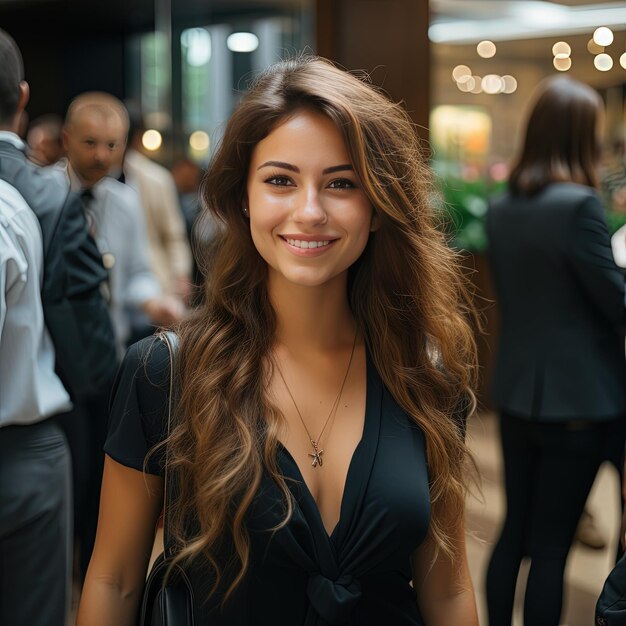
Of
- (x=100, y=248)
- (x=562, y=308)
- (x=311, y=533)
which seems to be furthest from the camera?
(x=100, y=248)

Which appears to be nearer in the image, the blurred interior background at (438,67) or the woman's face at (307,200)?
the woman's face at (307,200)

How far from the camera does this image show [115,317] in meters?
3.96

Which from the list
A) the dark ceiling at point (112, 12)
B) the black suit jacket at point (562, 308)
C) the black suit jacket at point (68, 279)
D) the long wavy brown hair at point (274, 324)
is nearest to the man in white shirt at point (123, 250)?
the black suit jacket at point (68, 279)

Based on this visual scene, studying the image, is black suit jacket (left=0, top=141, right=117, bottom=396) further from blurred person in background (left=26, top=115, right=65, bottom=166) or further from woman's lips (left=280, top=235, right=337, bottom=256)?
blurred person in background (left=26, top=115, right=65, bottom=166)

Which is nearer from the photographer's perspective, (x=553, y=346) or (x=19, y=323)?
(x=19, y=323)

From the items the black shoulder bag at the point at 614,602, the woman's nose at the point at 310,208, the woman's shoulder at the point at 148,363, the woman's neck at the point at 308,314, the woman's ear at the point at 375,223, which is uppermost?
the woman's nose at the point at 310,208

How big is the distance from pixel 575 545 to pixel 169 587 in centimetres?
325

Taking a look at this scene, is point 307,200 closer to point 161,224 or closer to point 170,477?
point 170,477

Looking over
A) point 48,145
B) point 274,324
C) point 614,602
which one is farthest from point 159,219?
point 614,602

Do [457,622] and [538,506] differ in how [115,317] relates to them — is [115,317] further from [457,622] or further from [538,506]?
[457,622]

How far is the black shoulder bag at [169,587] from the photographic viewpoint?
5.40ft

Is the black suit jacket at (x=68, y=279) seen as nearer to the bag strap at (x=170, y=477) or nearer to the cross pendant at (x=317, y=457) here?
the bag strap at (x=170, y=477)

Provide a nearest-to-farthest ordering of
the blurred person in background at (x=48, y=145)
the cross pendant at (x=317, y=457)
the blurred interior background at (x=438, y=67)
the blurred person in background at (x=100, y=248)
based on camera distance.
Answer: the cross pendant at (x=317, y=457), the blurred person in background at (x=100, y=248), the blurred person in background at (x=48, y=145), the blurred interior background at (x=438, y=67)

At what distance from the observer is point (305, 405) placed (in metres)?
1.77
